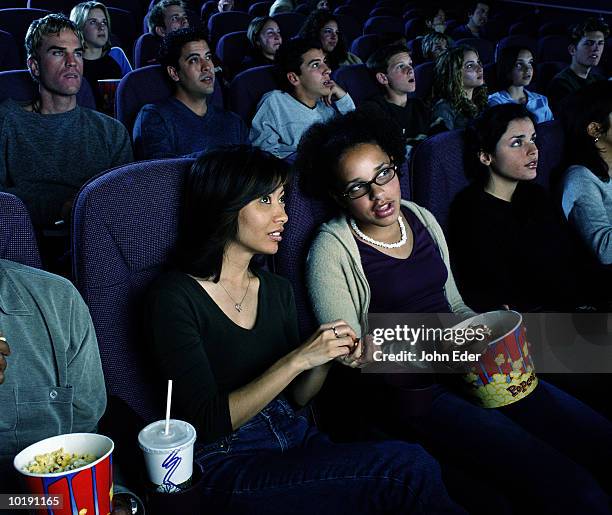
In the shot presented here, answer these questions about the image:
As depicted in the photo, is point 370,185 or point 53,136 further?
point 53,136

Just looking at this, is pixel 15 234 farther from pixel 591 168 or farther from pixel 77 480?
pixel 591 168

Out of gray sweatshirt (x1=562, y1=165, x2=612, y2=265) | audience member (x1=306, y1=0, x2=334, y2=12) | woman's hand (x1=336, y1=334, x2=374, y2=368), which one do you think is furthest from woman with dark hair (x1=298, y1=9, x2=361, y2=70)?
woman's hand (x1=336, y1=334, x2=374, y2=368)

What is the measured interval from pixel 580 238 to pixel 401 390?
36.7 inches

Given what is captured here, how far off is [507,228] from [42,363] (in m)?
1.15

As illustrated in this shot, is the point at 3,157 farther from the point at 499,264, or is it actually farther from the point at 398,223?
the point at 499,264

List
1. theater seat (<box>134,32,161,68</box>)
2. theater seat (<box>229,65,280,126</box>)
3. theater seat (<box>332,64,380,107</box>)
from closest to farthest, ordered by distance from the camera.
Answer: theater seat (<box>229,65,280,126</box>) → theater seat (<box>332,64,380,107</box>) → theater seat (<box>134,32,161,68</box>)

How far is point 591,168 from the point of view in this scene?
176 cm

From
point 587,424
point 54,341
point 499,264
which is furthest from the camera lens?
point 499,264

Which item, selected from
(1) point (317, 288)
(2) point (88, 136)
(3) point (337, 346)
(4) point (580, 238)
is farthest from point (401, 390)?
(2) point (88, 136)

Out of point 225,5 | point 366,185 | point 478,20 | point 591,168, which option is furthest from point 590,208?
point 478,20

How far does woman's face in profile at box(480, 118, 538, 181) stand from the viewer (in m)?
1.59

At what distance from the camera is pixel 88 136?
1919 millimetres

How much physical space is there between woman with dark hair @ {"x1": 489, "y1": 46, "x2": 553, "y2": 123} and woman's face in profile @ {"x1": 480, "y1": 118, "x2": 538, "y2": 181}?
5.45ft

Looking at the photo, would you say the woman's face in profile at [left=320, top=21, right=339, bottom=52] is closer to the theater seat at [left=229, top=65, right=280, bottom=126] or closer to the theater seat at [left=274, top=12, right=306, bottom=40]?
the theater seat at [left=274, top=12, right=306, bottom=40]
